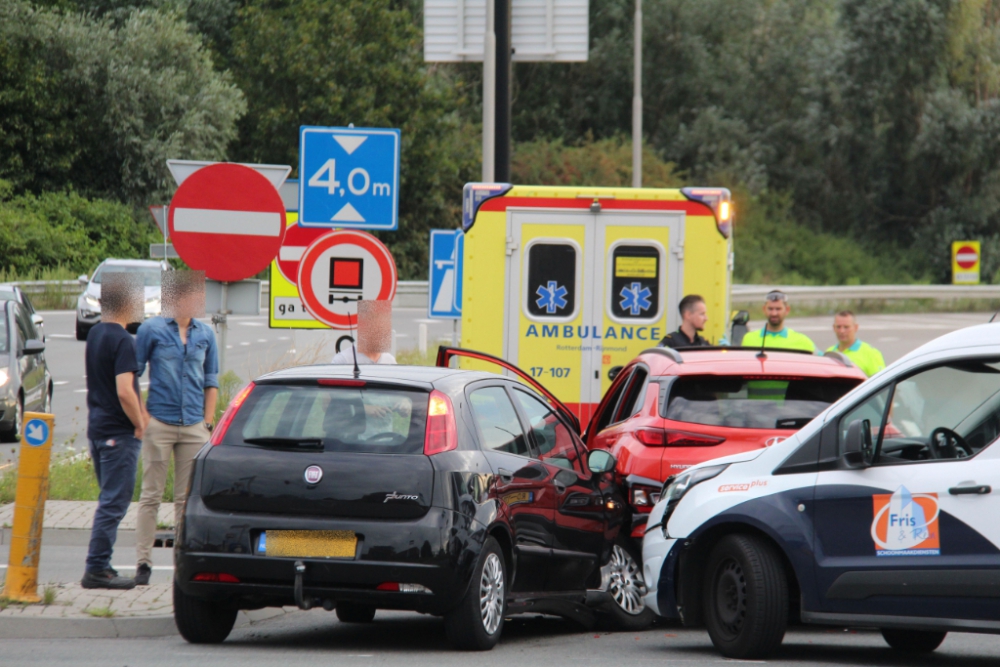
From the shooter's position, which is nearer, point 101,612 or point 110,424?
point 101,612

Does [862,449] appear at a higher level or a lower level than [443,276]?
lower

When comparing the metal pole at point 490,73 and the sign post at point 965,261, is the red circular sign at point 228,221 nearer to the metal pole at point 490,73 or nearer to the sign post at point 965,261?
the metal pole at point 490,73

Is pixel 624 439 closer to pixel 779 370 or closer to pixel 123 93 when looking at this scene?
pixel 779 370

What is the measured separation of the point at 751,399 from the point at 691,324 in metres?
3.27

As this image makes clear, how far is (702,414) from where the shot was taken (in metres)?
8.49

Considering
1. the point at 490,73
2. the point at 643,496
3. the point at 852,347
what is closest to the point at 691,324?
the point at 852,347

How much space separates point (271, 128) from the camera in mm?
49125

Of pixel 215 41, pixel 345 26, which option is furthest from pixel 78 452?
pixel 215 41

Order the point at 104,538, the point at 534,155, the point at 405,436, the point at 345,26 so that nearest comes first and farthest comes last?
1. the point at 405,436
2. the point at 104,538
3. the point at 345,26
4. the point at 534,155

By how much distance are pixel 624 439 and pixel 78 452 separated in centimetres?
784

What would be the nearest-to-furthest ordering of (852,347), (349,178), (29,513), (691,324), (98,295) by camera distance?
(29,513) → (349,178) → (691,324) → (852,347) → (98,295)

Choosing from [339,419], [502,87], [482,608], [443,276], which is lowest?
[482,608]

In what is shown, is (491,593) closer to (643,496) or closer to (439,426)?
(439,426)

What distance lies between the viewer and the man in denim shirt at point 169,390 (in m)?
8.66
